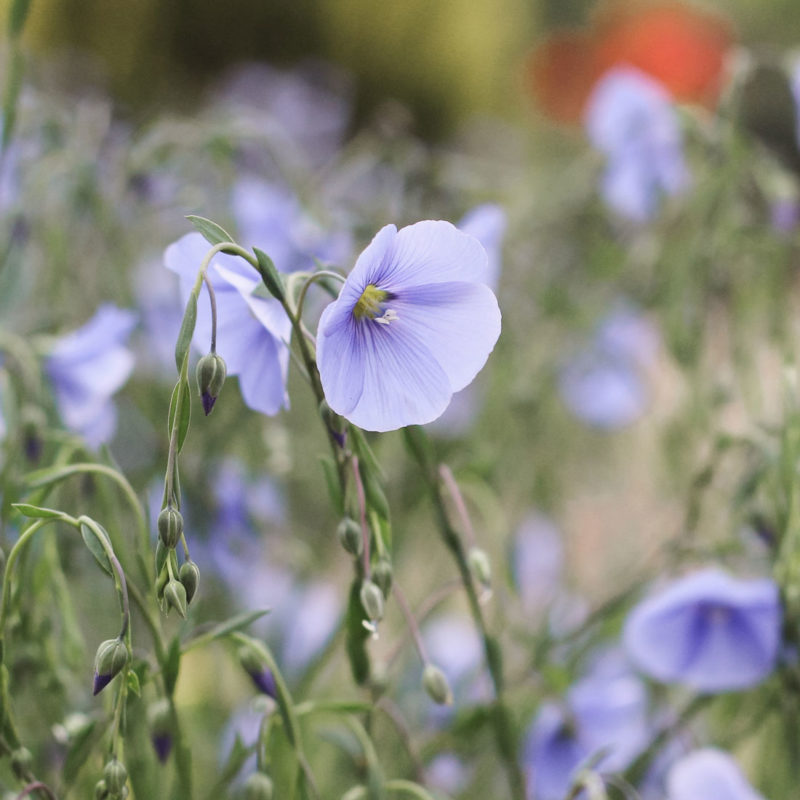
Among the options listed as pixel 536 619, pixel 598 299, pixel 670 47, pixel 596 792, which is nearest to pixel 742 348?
pixel 598 299

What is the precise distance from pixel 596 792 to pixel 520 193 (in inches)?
30.5

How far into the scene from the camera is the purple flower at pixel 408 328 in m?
0.35

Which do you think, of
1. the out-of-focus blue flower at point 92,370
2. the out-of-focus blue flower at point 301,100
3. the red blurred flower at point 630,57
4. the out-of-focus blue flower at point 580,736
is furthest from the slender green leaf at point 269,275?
the red blurred flower at point 630,57

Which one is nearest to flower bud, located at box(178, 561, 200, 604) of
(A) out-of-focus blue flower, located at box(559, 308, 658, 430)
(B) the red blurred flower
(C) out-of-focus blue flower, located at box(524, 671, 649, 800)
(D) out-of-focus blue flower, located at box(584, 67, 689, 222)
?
(C) out-of-focus blue flower, located at box(524, 671, 649, 800)

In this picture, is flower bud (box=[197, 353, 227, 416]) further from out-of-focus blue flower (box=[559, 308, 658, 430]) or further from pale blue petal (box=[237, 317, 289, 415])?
out-of-focus blue flower (box=[559, 308, 658, 430])

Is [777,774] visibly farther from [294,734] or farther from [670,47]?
[670,47]

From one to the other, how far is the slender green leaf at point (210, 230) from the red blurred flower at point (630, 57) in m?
2.33

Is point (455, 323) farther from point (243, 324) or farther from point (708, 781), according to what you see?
point (708, 781)

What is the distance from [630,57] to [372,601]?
8.54ft

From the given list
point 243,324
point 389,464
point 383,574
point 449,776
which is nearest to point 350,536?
point 383,574

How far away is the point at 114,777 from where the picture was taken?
31 cm

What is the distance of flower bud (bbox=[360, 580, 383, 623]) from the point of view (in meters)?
0.35

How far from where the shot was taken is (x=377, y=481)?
0.37 metres

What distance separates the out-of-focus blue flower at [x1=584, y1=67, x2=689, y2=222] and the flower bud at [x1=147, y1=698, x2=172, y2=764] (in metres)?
0.60
